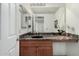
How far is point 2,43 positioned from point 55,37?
548 millimetres

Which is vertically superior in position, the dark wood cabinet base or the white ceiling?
the white ceiling

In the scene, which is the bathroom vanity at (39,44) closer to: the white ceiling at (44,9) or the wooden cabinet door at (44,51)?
the wooden cabinet door at (44,51)

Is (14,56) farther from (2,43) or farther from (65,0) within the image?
(65,0)

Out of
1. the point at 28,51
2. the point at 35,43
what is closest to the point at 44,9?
the point at 35,43

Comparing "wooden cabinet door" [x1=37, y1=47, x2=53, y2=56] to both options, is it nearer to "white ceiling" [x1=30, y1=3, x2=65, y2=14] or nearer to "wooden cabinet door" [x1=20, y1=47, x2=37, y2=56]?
"wooden cabinet door" [x1=20, y1=47, x2=37, y2=56]

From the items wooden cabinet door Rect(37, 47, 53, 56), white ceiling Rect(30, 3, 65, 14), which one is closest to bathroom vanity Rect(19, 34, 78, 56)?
wooden cabinet door Rect(37, 47, 53, 56)

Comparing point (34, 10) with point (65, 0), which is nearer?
point (65, 0)

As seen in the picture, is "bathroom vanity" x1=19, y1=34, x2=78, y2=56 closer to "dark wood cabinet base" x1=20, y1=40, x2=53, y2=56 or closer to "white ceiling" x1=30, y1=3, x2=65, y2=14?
"dark wood cabinet base" x1=20, y1=40, x2=53, y2=56

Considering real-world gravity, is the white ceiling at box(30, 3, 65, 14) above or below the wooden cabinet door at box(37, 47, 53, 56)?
above

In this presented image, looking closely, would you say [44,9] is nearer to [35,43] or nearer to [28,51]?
[35,43]

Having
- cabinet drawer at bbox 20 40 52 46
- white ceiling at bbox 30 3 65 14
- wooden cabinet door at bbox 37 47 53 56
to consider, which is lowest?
wooden cabinet door at bbox 37 47 53 56

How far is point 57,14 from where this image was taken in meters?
1.20

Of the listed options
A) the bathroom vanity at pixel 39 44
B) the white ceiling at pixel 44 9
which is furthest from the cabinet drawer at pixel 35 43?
the white ceiling at pixel 44 9

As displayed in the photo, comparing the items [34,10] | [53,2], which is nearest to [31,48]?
[34,10]
